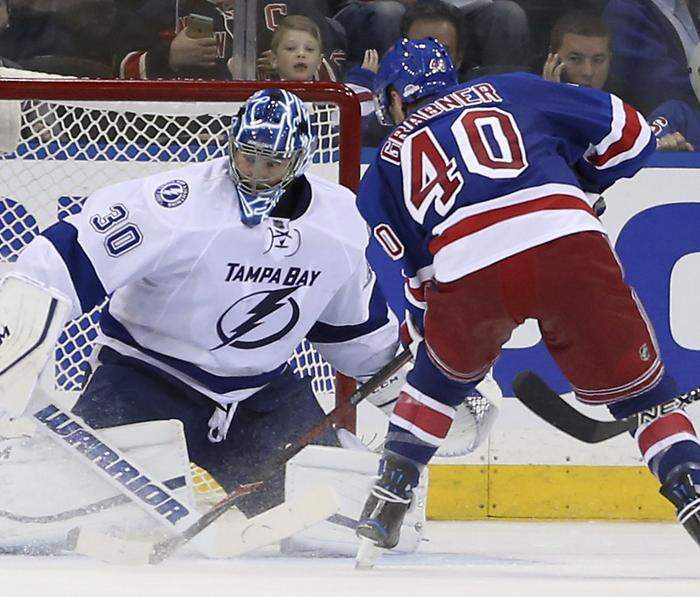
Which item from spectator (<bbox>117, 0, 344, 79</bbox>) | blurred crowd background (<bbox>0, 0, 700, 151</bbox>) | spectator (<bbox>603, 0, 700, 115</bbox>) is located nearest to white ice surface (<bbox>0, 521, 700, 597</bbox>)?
blurred crowd background (<bbox>0, 0, 700, 151</bbox>)

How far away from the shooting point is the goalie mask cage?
308 cm

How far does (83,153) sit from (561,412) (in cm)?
125

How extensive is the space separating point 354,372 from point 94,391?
59 cm

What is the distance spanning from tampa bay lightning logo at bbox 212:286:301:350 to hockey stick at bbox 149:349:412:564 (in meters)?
0.25

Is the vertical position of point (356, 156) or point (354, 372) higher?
point (356, 156)

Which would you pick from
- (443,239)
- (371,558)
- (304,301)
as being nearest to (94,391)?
(304,301)

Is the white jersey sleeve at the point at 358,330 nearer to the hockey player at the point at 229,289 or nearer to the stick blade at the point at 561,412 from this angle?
the hockey player at the point at 229,289

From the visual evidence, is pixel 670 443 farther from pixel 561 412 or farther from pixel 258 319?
pixel 258 319

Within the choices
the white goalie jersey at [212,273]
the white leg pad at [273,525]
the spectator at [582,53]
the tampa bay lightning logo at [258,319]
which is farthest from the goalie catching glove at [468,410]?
the spectator at [582,53]

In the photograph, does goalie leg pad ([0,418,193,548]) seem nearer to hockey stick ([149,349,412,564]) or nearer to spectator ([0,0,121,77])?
hockey stick ([149,349,412,564])

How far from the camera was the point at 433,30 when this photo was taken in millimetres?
3672

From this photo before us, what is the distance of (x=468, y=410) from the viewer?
3043mm

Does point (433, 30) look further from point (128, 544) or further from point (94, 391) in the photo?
point (128, 544)

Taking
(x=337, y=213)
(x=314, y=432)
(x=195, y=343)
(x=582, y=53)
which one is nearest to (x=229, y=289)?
(x=195, y=343)
